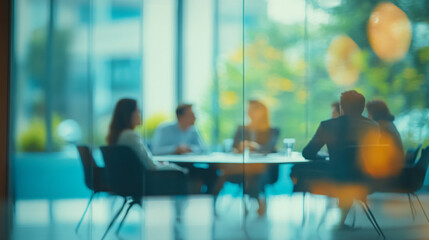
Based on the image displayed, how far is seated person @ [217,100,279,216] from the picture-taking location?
13.0 feet

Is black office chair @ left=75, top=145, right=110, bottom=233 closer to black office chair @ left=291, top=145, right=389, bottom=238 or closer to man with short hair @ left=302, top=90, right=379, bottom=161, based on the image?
black office chair @ left=291, top=145, right=389, bottom=238

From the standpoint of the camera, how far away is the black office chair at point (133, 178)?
13.1 feet

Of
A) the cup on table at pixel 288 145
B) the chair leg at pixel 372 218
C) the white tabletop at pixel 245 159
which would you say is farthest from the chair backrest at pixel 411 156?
the cup on table at pixel 288 145

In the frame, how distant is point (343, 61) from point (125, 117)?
204cm

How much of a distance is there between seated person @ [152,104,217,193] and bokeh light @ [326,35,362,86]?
137cm

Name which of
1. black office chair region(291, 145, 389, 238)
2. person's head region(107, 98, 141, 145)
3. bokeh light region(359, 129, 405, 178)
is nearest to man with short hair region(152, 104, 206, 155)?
person's head region(107, 98, 141, 145)

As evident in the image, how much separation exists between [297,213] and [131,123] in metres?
1.71

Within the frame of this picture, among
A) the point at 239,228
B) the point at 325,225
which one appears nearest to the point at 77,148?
the point at 239,228

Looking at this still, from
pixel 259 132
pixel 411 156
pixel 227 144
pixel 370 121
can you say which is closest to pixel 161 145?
pixel 227 144

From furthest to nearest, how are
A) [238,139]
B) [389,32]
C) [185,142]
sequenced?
[185,142] → [389,32] → [238,139]

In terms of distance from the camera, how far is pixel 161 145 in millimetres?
4223

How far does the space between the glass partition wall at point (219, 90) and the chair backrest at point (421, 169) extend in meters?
0.15

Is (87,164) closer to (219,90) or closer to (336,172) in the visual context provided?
(219,90)

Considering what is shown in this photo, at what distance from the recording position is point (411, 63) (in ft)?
13.9
